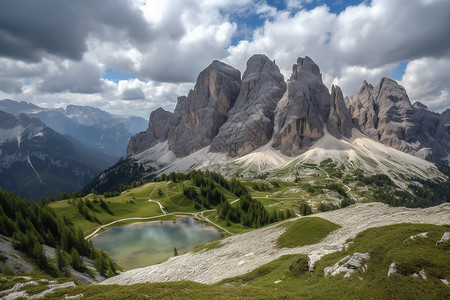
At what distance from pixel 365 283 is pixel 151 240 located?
73.9m

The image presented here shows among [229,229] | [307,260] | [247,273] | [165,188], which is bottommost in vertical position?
[229,229]

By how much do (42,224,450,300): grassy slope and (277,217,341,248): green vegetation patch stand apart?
33.7ft

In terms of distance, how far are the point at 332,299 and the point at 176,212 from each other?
10301 centimetres

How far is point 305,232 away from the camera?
38031 mm

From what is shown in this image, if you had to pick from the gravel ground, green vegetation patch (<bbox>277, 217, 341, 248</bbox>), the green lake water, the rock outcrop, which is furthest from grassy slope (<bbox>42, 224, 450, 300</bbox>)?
the green lake water

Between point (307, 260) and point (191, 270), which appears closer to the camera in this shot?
point (307, 260)

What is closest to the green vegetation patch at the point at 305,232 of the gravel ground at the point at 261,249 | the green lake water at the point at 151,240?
the gravel ground at the point at 261,249

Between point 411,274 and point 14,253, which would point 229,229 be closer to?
point 14,253

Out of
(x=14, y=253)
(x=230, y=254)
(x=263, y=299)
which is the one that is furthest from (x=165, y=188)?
(x=263, y=299)

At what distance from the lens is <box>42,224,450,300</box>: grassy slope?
53.7 ft

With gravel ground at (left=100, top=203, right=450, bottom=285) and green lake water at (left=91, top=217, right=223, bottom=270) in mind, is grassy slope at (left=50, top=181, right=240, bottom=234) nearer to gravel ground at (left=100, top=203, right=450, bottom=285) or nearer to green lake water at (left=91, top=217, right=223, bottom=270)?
green lake water at (left=91, top=217, right=223, bottom=270)

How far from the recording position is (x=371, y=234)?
91.1 feet

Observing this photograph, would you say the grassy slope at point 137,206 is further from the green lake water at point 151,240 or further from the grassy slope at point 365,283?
the grassy slope at point 365,283

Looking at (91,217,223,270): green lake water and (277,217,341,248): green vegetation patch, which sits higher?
(277,217,341,248): green vegetation patch
